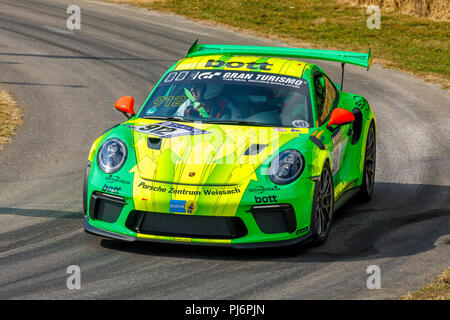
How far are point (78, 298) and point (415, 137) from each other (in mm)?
8548

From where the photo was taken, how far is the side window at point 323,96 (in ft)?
29.9

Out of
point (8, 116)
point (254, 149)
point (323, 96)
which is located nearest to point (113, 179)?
point (254, 149)

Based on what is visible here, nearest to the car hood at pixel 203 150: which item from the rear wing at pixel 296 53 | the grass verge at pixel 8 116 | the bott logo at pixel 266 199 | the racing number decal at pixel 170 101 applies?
the bott logo at pixel 266 199

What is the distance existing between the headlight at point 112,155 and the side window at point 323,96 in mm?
2047

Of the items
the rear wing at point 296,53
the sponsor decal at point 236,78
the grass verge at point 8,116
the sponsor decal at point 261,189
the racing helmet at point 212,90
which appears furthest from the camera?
the grass verge at point 8,116

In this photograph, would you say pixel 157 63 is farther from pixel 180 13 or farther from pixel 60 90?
pixel 180 13

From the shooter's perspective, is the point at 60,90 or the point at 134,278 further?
the point at 60,90

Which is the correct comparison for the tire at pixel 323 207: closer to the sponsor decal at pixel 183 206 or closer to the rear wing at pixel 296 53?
the sponsor decal at pixel 183 206

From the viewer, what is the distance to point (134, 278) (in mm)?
7184

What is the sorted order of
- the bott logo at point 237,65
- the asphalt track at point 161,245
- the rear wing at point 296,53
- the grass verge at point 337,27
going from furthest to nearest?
the grass verge at point 337,27
the rear wing at point 296,53
the bott logo at point 237,65
the asphalt track at point 161,245

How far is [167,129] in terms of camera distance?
8398 mm

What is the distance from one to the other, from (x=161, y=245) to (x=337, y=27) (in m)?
17.8

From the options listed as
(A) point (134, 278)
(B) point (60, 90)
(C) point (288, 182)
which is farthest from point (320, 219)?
(B) point (60, 90)

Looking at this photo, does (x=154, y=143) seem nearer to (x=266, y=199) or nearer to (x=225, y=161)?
(x=225, y=161)
